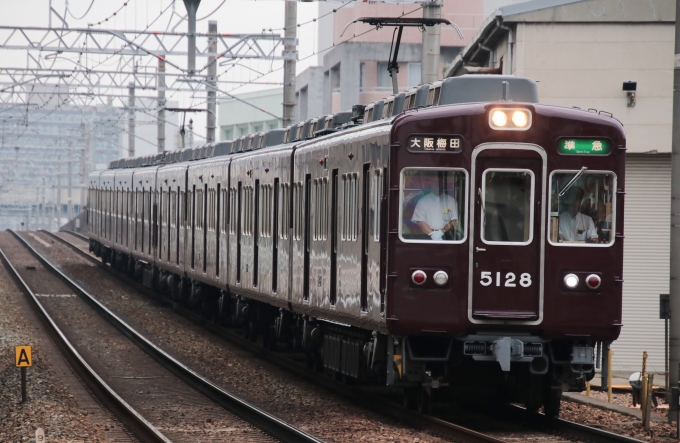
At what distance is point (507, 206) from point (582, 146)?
0.83m

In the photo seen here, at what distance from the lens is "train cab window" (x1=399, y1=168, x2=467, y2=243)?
33.7 feet

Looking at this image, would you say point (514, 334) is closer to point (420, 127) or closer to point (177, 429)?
point (420, 127)

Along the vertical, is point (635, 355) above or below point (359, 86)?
below

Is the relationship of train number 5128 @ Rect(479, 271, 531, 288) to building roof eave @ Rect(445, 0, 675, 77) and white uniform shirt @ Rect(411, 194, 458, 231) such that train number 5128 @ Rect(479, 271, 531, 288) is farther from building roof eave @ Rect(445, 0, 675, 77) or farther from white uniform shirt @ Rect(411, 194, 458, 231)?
building roof eave @ Rect(445, 0, 675, 77)

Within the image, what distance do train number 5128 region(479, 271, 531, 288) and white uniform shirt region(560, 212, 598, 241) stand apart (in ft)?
1.61

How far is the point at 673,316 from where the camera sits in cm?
1108

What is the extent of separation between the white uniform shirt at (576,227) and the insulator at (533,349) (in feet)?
3.09

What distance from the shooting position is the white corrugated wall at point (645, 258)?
18.8 m

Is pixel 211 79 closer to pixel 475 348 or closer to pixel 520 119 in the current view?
pixel 520 119

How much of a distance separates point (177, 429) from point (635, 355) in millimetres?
9796

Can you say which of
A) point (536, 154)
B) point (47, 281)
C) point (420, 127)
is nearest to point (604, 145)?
point (536, 154)

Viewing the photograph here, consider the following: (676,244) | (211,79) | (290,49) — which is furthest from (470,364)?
(211,79)

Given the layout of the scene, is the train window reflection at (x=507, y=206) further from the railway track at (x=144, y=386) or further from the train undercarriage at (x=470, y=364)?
the railway track at (x=144, y=386)

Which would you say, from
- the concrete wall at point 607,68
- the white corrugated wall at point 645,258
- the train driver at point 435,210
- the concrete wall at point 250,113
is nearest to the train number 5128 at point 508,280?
the train driver at point 435,210
